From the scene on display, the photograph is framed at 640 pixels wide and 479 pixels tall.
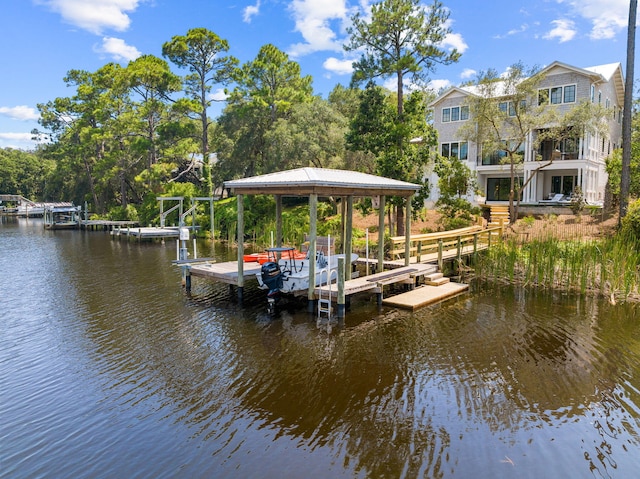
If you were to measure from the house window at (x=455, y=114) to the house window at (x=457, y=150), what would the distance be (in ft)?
5.88

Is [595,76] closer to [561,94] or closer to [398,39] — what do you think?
[561,94]

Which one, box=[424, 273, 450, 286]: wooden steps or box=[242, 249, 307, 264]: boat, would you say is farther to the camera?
box=[424, 273, 450, 286]: wooden steps

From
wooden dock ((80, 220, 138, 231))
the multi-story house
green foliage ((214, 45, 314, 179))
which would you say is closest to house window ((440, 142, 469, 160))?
the multi-story house

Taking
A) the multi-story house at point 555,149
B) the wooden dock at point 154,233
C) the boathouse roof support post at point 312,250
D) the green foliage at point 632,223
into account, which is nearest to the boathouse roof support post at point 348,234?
the boathouse roof support post at point 312,250

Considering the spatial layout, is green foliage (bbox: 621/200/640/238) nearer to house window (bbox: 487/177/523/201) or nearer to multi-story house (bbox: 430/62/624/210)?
multi-story house (bbox: 430/62/624/210)

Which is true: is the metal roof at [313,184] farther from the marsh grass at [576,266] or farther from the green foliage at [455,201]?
the green foliage at [455,201]

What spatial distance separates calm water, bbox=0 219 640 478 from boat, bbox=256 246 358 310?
694 mm

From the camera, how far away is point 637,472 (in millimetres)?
5824

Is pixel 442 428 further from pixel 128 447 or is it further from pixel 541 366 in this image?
pixel 128 447

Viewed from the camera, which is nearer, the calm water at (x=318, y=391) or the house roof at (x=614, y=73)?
the calm water at (x=318, y=391)

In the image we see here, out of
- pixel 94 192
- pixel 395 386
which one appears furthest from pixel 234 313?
pixel 94 192

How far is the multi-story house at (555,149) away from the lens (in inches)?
1104

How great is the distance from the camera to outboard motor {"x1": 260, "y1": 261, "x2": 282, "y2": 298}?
41.9 ft

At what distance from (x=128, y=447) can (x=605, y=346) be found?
32.4 ft
